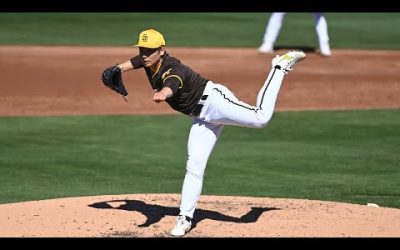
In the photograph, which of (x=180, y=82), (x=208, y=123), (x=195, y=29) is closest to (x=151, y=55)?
(x=180, y=82)

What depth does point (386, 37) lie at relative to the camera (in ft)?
89.5

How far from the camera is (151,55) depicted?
30.1 ft

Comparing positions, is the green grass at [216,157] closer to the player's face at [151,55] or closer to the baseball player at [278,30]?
the player's face at [151,55]

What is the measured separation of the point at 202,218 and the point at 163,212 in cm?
50

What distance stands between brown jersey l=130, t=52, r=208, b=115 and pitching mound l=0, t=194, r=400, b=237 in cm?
121

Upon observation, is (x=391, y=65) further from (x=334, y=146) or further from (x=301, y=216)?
(x=301, y=216)

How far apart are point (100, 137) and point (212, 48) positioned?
29.2ft

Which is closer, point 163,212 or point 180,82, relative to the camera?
point 180,82

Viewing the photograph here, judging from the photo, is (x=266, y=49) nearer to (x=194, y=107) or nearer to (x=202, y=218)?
(x=202, y=218)

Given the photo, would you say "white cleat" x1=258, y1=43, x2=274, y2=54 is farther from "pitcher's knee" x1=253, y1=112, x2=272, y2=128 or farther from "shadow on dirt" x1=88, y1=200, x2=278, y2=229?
"pitcher's knee" x1=253, y1=112, x2=272, y2=128

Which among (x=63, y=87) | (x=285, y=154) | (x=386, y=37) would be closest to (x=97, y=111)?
(x=63, y=87)

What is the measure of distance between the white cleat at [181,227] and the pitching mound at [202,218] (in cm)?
7

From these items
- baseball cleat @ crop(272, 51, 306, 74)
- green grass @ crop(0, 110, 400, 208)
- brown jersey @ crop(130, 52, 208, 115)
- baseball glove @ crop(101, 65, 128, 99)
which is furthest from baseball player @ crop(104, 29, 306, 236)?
green grass @ crop(0, 110, 400, 208)
